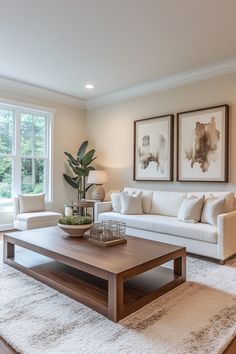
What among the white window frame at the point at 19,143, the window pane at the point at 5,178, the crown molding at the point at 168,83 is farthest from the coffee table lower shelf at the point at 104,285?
the crown molding at the point at 168,83

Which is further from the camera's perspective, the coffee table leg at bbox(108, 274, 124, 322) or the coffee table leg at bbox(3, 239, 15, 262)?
the coffee table leg at bbox(3, 239, 15, 262)

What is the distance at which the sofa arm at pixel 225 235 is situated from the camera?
3285 mm

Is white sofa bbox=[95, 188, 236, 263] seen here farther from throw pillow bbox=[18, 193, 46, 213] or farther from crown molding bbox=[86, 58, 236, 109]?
crown molding bbox=[86, 58, 236, 109]

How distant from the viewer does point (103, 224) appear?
3035 millimetres

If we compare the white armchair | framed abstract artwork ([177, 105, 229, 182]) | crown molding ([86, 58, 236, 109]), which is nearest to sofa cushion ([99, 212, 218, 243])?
framed abstract artwork ([177, 105, 229, 182])

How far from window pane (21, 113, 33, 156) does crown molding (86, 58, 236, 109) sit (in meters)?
1.52


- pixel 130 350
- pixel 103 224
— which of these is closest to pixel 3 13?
pixel 103 224

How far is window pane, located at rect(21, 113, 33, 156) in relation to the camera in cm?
550

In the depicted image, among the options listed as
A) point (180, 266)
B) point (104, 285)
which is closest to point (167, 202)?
point (180, 266)

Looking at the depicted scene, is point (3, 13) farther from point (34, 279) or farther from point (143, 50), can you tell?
point (34, 279)

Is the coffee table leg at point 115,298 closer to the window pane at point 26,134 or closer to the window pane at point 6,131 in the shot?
the window pane at point 6,131

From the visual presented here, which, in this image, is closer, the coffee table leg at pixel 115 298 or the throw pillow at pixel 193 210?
the coffee table leg at pixel 115 298

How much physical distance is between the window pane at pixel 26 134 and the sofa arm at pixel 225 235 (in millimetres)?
3976

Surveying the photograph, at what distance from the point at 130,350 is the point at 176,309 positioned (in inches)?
25.3
